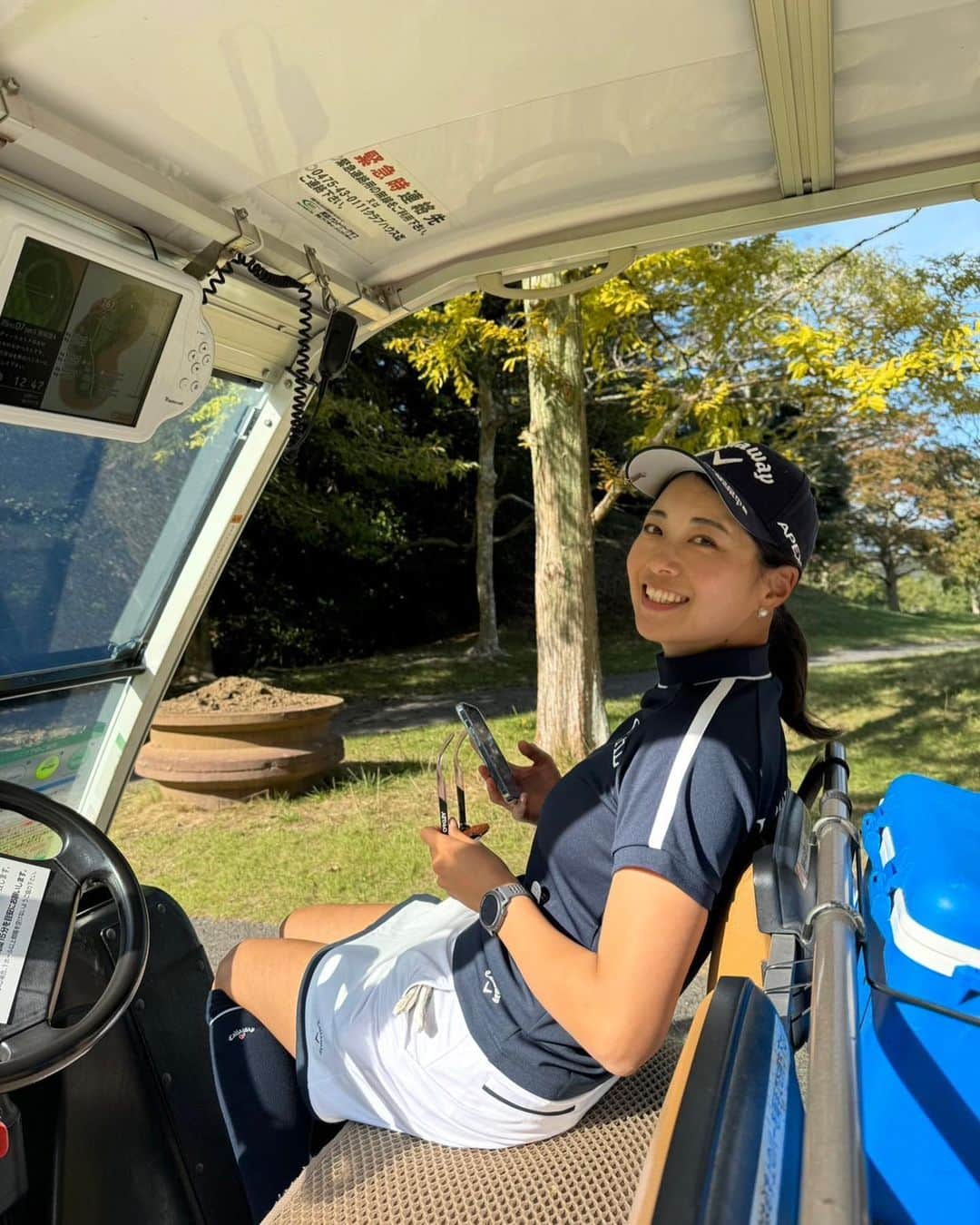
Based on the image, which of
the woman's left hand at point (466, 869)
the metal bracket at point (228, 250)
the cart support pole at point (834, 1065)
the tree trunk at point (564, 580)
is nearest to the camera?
the cart support pole at point (834, 1065)

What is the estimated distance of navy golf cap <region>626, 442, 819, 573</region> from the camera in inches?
69.3

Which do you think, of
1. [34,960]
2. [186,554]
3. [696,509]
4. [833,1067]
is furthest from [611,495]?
[833,1067]

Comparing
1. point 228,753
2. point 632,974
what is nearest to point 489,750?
point 632,974

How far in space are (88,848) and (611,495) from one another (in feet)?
20.5

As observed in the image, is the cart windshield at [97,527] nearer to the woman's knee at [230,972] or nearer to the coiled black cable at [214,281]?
the coiled black cable at [214,281]

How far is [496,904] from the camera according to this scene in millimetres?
1615

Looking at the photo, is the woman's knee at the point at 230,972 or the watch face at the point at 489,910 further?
the woman's knee at the point at 230,972

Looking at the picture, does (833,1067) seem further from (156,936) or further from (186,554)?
(186,554)

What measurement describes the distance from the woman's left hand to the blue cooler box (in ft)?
2.03

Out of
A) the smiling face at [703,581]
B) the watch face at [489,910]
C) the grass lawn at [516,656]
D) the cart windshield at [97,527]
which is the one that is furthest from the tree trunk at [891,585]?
the watch face at [489,910]

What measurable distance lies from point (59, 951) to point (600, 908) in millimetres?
916

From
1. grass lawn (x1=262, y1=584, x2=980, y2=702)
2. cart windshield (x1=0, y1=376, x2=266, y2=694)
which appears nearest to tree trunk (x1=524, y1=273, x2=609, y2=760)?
grass lawn (x1=262, y1=584, x2=980, y2=702)

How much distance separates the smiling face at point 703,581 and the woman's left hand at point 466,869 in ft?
1.63

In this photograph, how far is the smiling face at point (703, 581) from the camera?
1.78 m
